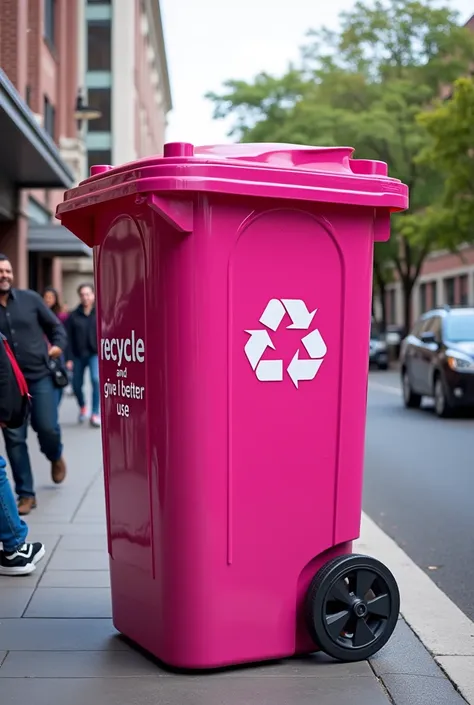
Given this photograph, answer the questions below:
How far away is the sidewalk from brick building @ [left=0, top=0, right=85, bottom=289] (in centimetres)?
A: 785

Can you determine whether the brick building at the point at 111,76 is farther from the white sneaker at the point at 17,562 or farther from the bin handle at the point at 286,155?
the bin handle at the point at 286,155

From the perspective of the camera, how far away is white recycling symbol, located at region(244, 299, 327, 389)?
421 centimetres

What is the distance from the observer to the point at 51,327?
805 cm

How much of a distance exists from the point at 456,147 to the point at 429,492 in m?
20.7

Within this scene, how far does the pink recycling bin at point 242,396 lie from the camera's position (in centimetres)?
409

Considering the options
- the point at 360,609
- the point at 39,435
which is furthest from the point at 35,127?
the point at 360,609

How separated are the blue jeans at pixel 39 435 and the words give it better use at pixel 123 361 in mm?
2854

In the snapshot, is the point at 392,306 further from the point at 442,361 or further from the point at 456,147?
the point at 442,361

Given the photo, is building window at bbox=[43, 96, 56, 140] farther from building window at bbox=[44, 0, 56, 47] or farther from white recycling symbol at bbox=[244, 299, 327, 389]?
white recycling symbol at bbox=[244, 299, 327, 389]

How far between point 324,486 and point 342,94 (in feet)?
125

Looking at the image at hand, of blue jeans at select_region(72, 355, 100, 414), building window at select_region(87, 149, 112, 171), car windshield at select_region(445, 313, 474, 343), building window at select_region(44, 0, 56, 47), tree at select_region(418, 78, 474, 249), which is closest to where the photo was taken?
blue jeans at select_region(72, 355, 100, 414)

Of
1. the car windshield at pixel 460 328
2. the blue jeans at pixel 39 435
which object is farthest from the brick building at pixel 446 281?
the blue jeans at pixel 39 435

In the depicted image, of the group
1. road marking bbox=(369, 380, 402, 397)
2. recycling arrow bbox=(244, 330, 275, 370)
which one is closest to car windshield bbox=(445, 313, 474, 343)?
road marking bbox=(369, 380, 402, 397)

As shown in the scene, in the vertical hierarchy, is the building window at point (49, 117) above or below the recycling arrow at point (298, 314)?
above
